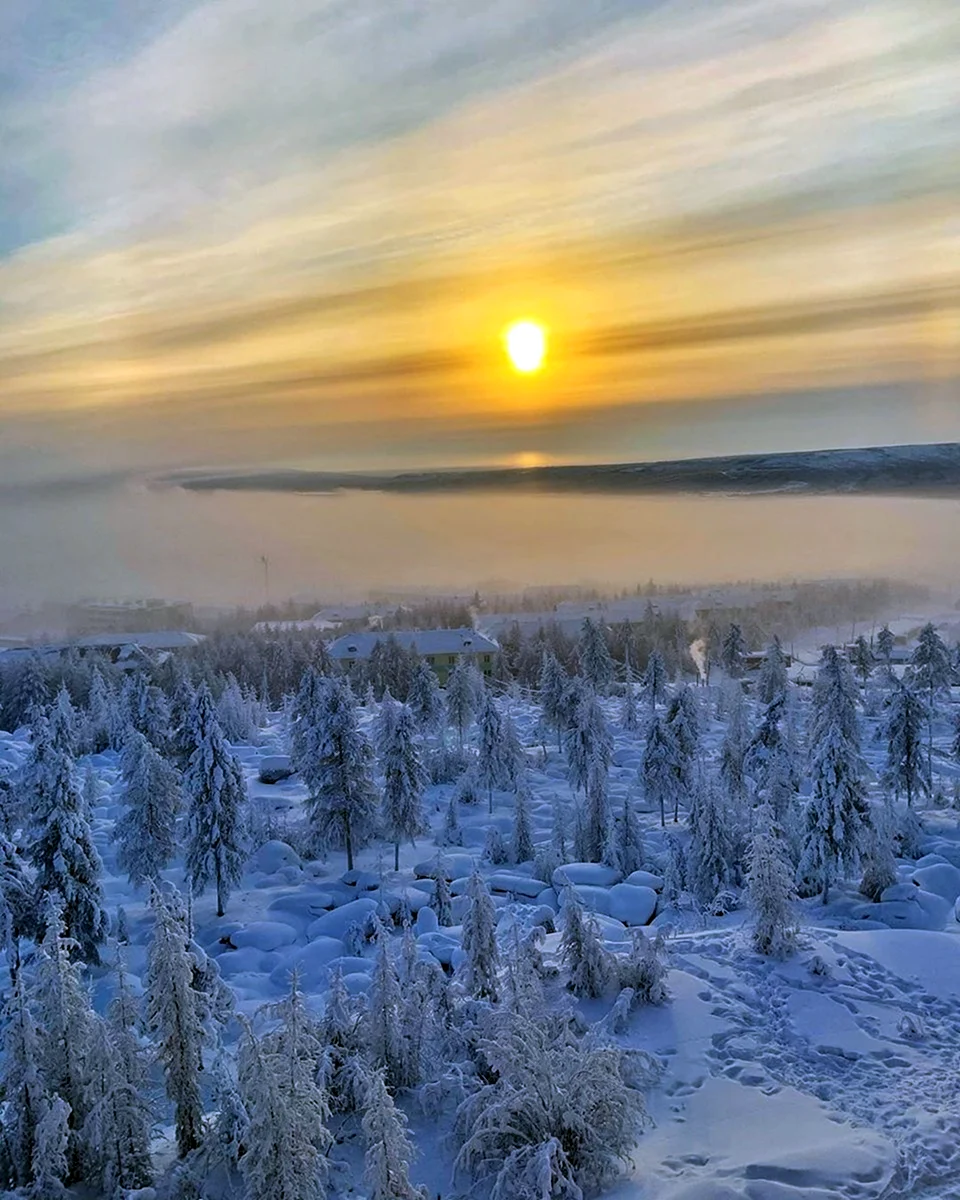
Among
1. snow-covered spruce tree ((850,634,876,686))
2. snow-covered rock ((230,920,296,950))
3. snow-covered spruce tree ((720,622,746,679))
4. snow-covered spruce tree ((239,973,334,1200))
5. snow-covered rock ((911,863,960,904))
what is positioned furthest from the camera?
snow-covered spruce tree ((720,622,746,679))

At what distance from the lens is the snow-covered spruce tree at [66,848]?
2728cm

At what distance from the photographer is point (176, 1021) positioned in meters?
13.3

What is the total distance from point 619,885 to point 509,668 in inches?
2677

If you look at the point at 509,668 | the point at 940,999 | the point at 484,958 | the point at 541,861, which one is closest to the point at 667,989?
the point at 484,958

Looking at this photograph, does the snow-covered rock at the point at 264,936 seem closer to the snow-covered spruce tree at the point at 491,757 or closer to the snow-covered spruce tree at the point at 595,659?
the snow-covered spruce tree at the point at 491,757

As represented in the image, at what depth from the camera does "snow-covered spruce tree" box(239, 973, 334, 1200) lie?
11172 millimetres

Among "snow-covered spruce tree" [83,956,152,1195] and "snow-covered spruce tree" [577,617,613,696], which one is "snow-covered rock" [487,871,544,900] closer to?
"snow-covered spruce tree" [83,956,152,1195]

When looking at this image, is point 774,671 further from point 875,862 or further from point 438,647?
point 875,862

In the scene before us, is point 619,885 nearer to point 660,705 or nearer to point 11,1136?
point 11,1136

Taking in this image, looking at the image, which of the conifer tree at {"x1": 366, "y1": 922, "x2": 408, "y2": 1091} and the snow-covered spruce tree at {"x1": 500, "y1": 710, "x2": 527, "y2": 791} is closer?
the conifer tree at {"x1": 366, "y1": 922, "x2": 408, "y2": 1091}

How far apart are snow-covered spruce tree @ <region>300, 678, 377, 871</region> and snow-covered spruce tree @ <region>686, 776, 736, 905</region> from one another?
14.1 meters

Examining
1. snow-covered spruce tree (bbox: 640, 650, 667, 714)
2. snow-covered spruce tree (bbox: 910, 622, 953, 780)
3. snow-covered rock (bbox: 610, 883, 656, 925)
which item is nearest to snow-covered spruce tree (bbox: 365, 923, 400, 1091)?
snow-covered rock (bbox: 610, 883, 656, 925)

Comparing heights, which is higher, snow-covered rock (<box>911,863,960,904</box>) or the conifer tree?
the conifer tree

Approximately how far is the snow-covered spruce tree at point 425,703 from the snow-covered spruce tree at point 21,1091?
5622 centimetres
